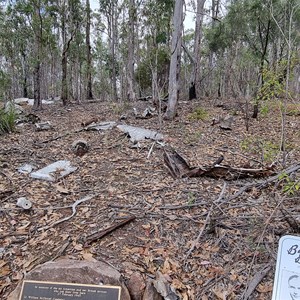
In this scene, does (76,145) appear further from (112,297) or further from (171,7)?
(171,7)

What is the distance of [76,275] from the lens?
91.2 inches

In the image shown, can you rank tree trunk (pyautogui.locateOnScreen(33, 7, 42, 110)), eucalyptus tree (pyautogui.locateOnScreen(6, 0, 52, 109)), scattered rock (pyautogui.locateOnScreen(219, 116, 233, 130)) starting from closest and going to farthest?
scattered rock (pyautogui.locateOnScreen(219, 116, 233, 130)), tree trunk (pyautogui.locateOnScreen(33, 7, 42, 110)), eucalyptus tree (pyautogui.locateOnScreen(6, 0, 52, 109))

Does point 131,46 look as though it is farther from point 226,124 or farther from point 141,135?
point 141,135

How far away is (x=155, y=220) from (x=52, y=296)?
1400mm

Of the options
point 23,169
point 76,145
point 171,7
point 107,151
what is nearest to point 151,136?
point 107,151

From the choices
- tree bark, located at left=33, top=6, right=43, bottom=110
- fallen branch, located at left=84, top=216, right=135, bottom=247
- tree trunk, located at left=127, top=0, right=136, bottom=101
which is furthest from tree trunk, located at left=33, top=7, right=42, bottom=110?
fallen branch, located at left=84, top=216, right=135, bottom=247

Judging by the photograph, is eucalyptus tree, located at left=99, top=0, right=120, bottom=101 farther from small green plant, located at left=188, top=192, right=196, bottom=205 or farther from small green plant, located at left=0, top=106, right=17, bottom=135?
small green plant, located at left=188, top=192, right=196, bottom=205

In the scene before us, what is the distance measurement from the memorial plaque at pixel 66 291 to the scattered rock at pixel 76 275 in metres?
0.05

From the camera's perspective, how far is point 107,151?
565 centimetres

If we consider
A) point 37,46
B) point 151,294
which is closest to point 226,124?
point 151,294

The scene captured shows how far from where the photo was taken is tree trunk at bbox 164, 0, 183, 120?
24.6 ft

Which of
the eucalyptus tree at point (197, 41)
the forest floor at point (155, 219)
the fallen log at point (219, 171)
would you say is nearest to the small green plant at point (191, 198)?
the forest floor at point (155, 219)

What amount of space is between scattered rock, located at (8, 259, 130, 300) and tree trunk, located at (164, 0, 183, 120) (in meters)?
6.25

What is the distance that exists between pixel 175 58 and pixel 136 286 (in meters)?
6.84
